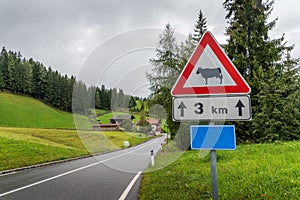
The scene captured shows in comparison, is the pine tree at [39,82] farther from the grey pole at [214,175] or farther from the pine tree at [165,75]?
the grey pole at [214,175]

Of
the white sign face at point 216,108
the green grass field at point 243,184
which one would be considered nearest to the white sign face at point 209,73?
the white sign face at point 216,108

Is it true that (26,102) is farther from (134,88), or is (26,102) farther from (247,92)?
(247,92)

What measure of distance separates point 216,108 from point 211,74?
15.6 inches

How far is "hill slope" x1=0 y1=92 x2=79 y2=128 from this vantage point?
46.2 meters

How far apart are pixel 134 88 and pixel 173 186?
3606 mm

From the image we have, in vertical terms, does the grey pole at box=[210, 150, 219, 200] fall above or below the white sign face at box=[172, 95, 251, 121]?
below

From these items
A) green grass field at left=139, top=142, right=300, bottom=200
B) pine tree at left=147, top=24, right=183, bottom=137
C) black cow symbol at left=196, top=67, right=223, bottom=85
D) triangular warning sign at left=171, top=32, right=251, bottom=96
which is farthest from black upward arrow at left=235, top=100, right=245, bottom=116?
pine tree at left=147, top=24, right=183, bottom=137

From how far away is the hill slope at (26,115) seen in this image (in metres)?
46.2

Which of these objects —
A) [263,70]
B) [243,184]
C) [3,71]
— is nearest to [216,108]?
[243,184]

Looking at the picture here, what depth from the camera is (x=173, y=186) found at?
598cm

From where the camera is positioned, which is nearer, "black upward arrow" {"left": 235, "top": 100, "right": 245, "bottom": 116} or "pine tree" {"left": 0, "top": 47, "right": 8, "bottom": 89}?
"black upward arrow" {"left": 235, "top": 100, "right": 245, "bottom": 116}

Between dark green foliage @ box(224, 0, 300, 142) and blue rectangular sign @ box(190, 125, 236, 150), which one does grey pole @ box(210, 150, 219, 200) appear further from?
dark green foliage @ box(224, 0, 300, 142)

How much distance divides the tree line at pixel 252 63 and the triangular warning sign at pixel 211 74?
37.1 feet

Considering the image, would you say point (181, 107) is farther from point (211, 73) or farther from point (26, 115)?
point (26, 115)
